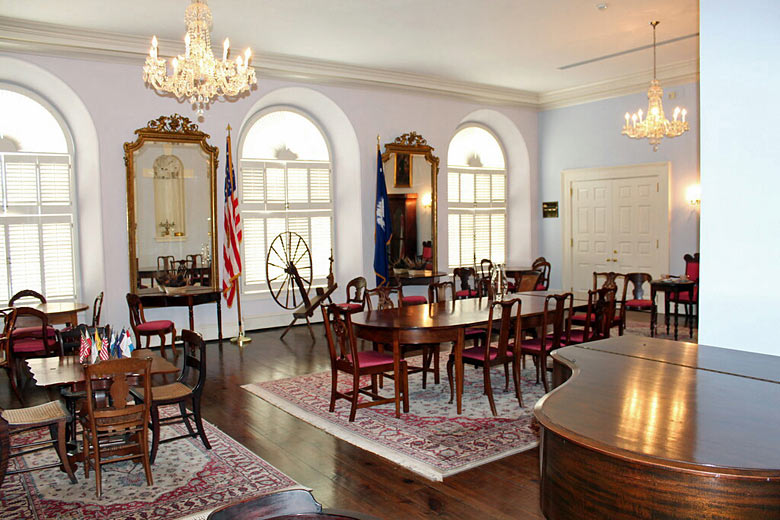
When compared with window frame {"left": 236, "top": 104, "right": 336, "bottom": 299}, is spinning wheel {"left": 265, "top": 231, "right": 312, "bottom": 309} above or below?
below

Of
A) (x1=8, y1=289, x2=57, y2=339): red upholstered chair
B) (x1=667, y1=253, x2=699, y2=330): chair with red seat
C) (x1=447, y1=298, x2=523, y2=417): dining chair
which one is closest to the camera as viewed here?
(x1=447, y1=298, x2=523, y2=417): dining chair

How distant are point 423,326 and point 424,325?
0.04 metres

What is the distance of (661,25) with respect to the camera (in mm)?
7781

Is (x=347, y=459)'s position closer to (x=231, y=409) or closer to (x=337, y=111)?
(x=231, y=409)

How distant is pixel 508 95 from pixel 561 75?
135 centimetres

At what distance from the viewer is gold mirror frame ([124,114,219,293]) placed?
8047 millimetres

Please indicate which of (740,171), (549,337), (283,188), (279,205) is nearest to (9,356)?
(279,205)

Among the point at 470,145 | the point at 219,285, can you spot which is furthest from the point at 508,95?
the point at 219,285

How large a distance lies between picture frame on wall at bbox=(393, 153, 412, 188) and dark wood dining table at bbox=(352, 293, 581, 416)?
4.64 metres

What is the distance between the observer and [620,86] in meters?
10.7

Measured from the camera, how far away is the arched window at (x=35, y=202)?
8008 mm

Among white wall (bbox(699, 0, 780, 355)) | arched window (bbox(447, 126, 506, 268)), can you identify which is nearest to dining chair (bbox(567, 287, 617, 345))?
white wall (bbox(699, 0, 780, 355))

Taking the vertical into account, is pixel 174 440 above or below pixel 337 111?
below

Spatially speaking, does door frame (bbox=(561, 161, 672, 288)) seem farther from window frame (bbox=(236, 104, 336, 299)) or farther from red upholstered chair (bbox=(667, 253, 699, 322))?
window frame (bbox=(236, 104, 336, 299))
